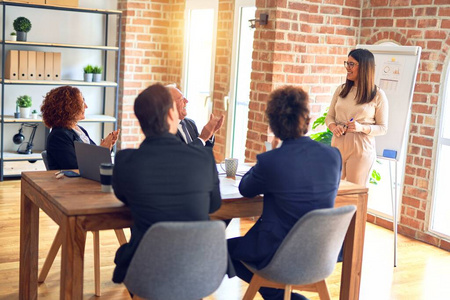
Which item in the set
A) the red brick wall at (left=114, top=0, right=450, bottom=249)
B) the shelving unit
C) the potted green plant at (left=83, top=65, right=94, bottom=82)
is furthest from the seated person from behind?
the potted green plant at (left=83, top=65, right=94, bottom=82)

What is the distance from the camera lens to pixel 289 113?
2.81 metres

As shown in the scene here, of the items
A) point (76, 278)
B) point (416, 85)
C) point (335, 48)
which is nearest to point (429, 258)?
point (416, 85)

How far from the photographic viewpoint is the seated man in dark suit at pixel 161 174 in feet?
7.82

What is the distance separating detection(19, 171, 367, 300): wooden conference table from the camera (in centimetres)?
263

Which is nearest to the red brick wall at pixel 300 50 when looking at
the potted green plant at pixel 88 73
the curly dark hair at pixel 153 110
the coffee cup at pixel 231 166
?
the coffee cup at pixel 231 166

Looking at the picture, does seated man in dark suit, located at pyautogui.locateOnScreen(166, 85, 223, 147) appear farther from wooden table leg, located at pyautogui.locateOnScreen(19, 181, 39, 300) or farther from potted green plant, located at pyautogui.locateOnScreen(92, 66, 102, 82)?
potted green plant, located at pyautogui.locateOnScreen(92, 66, 102, 82)

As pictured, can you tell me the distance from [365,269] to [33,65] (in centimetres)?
399

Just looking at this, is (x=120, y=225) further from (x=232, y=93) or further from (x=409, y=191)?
(x=232, y=93)

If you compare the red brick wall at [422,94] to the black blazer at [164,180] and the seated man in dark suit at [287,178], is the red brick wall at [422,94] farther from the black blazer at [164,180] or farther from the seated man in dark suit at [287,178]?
the black blazer at [164,180]

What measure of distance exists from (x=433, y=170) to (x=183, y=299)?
3161mm

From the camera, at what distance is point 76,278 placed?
2670 millimetres

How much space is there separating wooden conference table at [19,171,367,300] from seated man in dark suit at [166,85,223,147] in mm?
435

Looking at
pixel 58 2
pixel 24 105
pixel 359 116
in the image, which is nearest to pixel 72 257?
pixel 359 116

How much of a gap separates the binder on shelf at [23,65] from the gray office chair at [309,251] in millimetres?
4320
